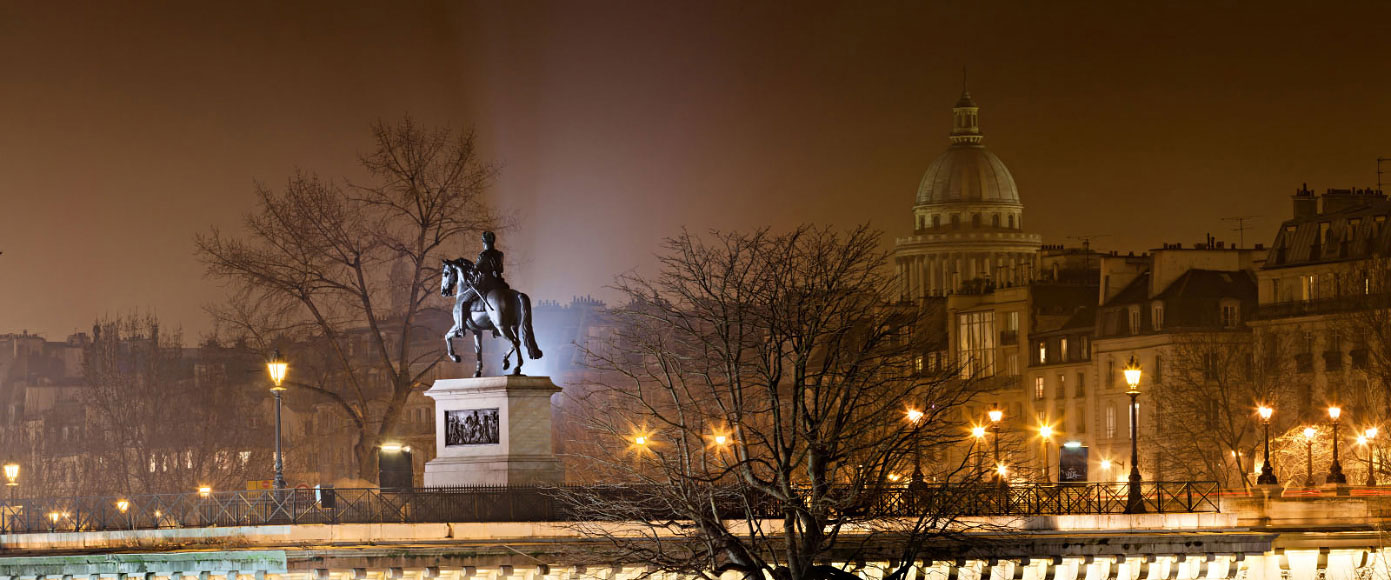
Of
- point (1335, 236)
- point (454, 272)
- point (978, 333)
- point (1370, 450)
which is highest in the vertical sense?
point (1335, 236)

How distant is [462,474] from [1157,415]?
68.2 meters

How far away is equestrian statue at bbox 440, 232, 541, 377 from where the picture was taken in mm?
60125

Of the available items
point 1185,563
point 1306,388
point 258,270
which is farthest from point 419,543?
point 1306,388

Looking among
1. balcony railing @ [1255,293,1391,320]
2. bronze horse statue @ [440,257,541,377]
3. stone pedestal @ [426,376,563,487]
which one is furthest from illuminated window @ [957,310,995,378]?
stone pedestal @ [426,376,563,487]

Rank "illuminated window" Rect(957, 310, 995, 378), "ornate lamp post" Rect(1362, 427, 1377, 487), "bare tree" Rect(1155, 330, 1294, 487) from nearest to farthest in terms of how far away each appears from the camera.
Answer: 1. "ornate lamp post" Rect(1362, 427, 1377, 487)
2. "bare tree" Rect(1155, 330, 1294, 487)
3. "illuminated window" Rect(957, 310, 995, 378)

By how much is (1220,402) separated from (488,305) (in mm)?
58604

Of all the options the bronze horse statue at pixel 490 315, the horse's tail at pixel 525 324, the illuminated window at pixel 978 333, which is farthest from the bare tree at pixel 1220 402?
the bronze horse statue at pixel 490 315

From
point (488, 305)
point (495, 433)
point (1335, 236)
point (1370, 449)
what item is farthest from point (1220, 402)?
point (495, 433)

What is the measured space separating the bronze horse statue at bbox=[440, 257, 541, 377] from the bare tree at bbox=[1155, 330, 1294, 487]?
50412 millimetres

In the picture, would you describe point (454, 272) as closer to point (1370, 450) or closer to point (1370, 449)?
point (1370, 450)

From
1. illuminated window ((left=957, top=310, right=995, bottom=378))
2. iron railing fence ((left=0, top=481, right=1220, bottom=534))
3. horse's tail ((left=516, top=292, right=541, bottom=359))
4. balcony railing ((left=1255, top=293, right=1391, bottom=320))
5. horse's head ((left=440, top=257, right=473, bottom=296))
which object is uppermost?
illuminated window ((left=957, top=310, right=995, bottom=378))

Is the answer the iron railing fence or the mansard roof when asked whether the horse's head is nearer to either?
the iron railing fence

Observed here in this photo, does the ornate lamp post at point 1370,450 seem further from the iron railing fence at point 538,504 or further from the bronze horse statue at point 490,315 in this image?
the bronze horse statue at point 490,315

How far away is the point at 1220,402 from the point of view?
371 feet
